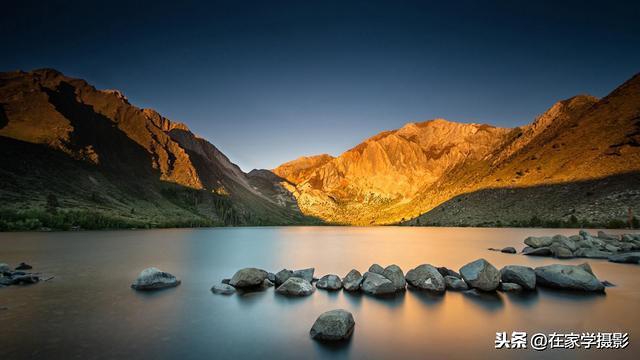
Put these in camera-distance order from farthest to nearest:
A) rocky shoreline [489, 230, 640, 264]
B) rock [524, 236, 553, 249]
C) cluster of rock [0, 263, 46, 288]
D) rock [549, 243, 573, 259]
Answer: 1. rock [524, 236, 553, 249]
2. rock [549, 243, 573, 259]
3. rocky shoreline [489, 230, 640, 264]
4. cluster of rock [0, 263, 46, 288]

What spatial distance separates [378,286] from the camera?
2369 centimetres

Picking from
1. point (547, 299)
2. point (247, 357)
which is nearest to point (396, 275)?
point (547, 299)

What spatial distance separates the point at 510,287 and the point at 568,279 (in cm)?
421

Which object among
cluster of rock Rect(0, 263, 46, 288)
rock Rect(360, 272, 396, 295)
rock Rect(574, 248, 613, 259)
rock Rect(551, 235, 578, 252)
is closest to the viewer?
rock Rect(360, 272, 396, 295)

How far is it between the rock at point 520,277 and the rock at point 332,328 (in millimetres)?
15536

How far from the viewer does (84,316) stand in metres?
18.2

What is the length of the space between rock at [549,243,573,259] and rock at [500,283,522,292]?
27.6m

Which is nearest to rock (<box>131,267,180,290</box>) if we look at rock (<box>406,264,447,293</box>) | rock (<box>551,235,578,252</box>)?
rock (<box>406,264,447,293</box>)

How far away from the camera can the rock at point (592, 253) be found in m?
43.0

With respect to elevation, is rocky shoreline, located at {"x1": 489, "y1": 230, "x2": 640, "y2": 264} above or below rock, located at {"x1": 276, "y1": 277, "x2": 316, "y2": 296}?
above

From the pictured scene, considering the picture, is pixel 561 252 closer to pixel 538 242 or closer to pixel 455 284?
pixel 538 242

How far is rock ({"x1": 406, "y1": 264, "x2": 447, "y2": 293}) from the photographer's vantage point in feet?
79.8

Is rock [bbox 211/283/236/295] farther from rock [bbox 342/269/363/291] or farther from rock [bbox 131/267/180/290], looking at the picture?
rock [bbox 342/269/363/291]

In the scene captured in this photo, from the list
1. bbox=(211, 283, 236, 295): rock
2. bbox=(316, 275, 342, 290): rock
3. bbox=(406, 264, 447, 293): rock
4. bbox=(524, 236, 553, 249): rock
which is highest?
bbox=(524, 236, 553, 249): rock
